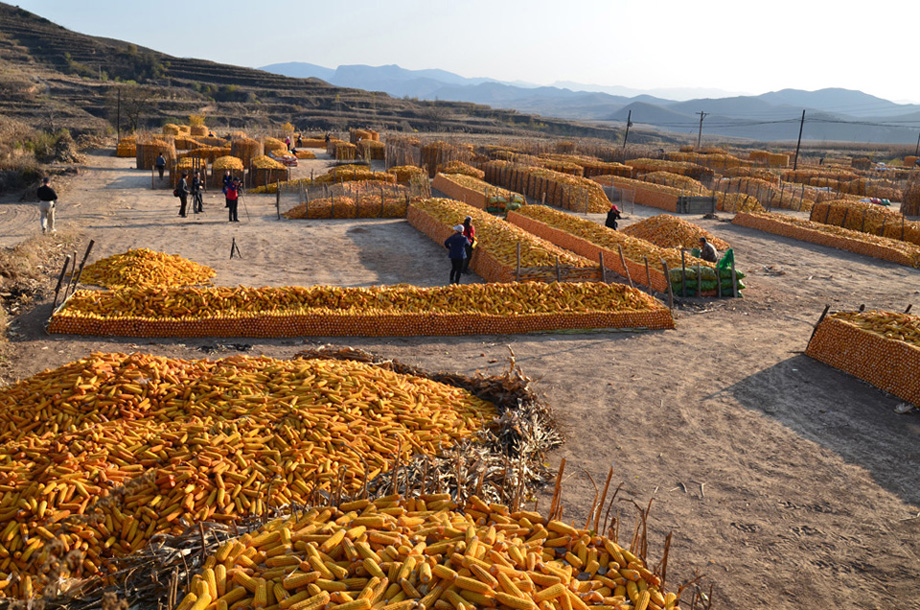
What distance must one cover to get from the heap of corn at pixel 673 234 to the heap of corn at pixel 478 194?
587cm

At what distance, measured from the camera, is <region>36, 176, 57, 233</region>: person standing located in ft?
56.3

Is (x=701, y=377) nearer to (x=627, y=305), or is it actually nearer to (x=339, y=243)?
(x=627, y=305)

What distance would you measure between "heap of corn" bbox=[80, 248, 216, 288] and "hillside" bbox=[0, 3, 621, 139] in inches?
1798

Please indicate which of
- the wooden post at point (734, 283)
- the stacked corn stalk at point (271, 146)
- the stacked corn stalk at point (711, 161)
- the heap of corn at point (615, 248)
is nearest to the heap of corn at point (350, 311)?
the heap of corn at point (615, 248)

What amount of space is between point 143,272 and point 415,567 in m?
12.3

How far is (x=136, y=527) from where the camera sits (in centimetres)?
481

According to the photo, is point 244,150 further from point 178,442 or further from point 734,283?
point 178,442

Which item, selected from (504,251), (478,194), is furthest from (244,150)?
(504,251)

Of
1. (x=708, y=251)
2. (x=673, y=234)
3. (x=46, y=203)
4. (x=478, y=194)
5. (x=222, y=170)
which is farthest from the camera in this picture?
(x=222, y=170)

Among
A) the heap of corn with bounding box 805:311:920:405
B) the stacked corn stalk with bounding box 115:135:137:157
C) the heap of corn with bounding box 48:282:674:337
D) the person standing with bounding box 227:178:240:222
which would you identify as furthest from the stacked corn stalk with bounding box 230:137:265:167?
the heap of corn with bounding box 805:311:920:405

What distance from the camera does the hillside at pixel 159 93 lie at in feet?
197

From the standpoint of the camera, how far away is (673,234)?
20312 mm

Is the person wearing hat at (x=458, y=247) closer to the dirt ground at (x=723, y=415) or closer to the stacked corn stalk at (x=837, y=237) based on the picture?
the dirt ground at (x=723, y=415)

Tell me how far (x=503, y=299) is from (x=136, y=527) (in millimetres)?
8524
